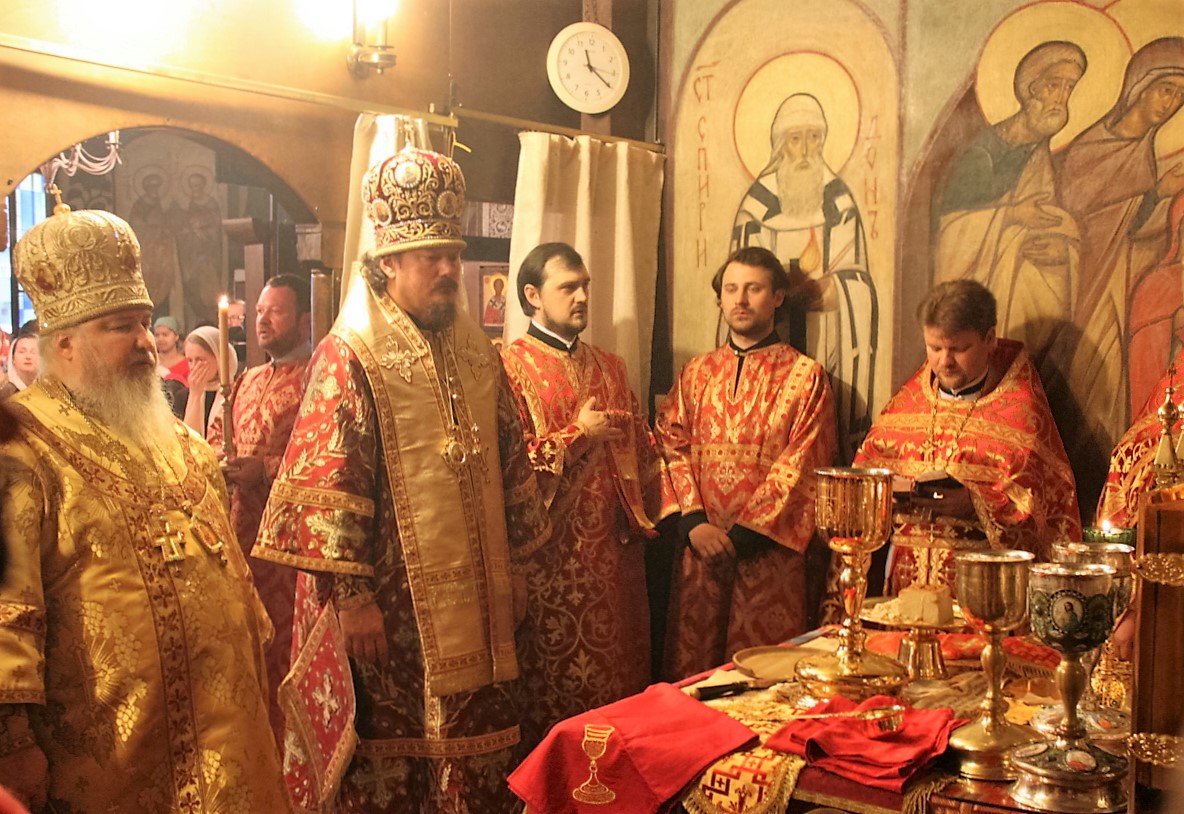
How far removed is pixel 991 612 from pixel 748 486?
2.63 metres

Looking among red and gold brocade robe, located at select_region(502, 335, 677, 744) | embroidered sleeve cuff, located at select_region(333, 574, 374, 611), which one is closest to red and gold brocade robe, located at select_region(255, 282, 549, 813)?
embroidered sleeve cuff, located at select_region(333, 574, 374, 611)

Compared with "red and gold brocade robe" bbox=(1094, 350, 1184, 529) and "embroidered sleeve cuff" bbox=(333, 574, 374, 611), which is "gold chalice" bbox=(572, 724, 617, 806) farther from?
"red and gold brocade robe" bbox=(1094, 350, 1184, 529)

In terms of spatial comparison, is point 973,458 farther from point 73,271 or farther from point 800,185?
point 73,271

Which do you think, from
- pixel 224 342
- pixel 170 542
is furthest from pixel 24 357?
pixel 170 542

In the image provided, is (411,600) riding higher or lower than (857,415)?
lower

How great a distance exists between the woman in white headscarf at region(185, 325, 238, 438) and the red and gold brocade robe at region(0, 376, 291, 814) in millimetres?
1930

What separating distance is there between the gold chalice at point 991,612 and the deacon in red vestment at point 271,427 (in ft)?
8.42

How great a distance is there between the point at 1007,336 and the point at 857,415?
2.34ft

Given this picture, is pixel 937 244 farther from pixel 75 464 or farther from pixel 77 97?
pixel 75 464

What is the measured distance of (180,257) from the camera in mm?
7633

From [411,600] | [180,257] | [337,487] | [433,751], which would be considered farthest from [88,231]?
[180,257]

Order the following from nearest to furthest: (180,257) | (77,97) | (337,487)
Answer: (337,487), (77,97), (180,257)

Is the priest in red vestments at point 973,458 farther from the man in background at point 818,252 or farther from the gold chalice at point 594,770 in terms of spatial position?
the gold chalice at point 594,770

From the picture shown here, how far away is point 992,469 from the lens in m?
4.17
